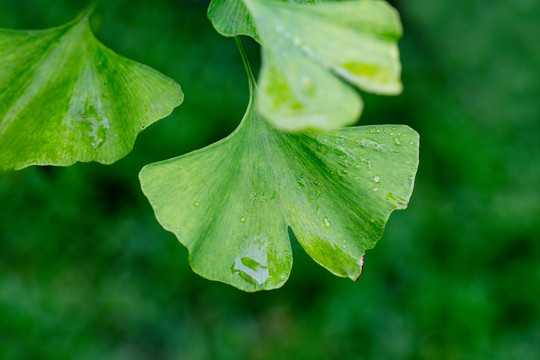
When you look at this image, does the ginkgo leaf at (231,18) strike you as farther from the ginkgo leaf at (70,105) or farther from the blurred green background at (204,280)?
the blurred green background at (204,280)

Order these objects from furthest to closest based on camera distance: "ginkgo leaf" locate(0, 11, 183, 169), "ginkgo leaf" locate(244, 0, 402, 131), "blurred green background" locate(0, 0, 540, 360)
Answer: "blurred green background" locate(0, 0, 540, 360), "ginkgo leaf" locate(0, 11, 183, 169), "ginkgo leaf" locate(244, 0, 402, 131)

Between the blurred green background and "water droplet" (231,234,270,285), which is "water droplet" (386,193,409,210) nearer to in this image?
"water droplet" (231,234,270,285)

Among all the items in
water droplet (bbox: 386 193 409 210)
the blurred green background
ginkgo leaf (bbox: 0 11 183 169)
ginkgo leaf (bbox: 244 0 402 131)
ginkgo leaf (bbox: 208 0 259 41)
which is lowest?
the blurred green background

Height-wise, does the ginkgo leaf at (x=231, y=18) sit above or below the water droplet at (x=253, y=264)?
above

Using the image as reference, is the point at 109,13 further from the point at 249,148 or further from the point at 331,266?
the point at 331,266

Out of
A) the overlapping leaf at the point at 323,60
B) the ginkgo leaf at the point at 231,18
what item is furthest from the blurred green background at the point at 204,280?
the overlapping leaf at the point at 323,60

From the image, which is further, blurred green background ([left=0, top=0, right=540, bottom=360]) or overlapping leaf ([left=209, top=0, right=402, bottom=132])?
blurred green background ([left=0, top=0, right=540, bottom=360])

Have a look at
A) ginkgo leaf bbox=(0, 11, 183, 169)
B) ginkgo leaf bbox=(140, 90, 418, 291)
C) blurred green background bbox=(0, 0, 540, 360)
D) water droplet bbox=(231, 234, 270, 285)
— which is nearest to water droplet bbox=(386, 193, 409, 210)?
ginkgo leaf bbox=(140, 90, 418, 291)
